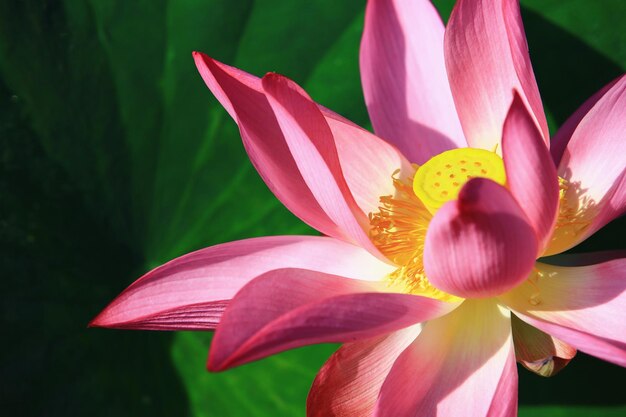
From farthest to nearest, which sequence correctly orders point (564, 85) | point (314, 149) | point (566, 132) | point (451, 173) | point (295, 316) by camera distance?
point (564, 85), point (566, 132), point (451, 173), point (314, 149), point (295, 316)

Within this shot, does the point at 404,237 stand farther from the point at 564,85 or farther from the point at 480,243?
the point at 564,85

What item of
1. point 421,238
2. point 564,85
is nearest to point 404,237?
point 421,238

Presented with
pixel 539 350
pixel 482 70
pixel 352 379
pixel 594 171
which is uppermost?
pixel 482 70

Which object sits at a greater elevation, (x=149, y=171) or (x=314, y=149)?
(x=314, y=149)

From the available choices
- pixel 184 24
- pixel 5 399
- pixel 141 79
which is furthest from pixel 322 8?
pixel 5 399

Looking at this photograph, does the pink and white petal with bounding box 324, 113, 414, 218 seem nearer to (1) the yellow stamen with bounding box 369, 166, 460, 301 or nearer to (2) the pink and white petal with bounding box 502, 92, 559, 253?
(1) the yellow stamen with bounding box 369, 166, 460, 301

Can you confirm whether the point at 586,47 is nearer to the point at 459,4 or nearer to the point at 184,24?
the point at 459,4

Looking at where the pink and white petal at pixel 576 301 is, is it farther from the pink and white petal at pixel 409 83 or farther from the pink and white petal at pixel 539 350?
the pink and white petal at pixel 409 83

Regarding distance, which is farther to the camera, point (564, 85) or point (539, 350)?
point (564, 85)
